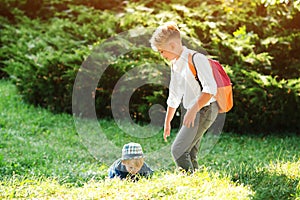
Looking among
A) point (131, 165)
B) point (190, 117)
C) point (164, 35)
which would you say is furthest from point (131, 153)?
point (164, 35)

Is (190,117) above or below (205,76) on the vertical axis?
below

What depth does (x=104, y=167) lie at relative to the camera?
6293 millimetres

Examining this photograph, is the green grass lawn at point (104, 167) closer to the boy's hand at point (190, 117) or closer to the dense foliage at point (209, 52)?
the dense foliage at point (209, 52)

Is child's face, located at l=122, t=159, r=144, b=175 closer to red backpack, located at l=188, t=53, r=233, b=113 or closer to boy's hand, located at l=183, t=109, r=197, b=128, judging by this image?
boy's hand, located at l=183, t=109, r=197, b=128

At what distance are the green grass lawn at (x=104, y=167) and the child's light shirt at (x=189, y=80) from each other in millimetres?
681

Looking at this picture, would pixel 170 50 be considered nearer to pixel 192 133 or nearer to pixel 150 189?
pixel 192 133

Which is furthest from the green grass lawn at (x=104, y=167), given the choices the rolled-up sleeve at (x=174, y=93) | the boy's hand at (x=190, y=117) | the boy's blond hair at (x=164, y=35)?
the boy's blond hair at (x=164, y=35)

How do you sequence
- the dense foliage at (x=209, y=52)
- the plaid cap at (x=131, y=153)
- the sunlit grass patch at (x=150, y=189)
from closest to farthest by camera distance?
the sunlit grass patch at (x=150, y=189), the plaid cap at (x=131, y=153), the dense foliage at (x=209, y=52)

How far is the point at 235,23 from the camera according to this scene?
31.6 ft

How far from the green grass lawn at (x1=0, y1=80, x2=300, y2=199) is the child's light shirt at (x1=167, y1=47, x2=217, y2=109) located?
681 mm

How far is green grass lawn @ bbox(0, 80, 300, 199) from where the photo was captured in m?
4.58

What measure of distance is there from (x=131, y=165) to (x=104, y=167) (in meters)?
1.16

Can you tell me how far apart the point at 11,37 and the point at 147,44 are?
158 inches

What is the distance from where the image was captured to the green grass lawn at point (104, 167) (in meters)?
4.58
